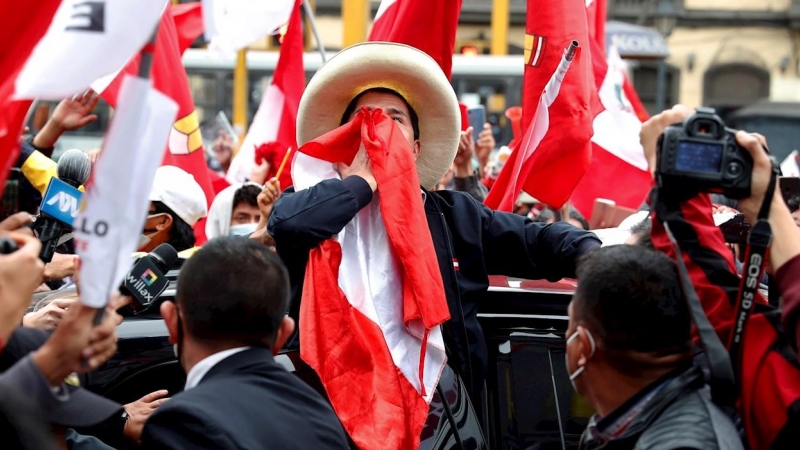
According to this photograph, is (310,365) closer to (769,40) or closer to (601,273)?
(601,273)

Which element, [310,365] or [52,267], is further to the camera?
[52,267]

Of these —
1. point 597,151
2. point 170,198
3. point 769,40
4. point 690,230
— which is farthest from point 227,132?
point 769,40

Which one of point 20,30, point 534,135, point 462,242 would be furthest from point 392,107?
point 20,30

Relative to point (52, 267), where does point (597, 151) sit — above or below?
below

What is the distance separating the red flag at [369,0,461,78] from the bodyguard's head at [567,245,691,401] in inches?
121

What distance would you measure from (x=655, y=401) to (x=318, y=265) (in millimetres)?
1260

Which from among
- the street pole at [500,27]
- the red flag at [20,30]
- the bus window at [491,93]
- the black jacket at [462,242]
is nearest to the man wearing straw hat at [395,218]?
the black jacket at [462,242]

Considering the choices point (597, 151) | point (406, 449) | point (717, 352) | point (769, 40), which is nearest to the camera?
point (717, 352)

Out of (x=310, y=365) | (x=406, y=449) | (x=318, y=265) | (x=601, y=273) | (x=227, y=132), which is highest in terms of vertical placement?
(x=601, y=273)

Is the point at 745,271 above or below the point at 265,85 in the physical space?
above

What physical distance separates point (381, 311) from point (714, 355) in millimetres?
1267

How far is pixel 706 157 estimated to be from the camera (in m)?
2.16

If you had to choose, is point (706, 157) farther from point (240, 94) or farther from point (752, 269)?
point (240, 94)

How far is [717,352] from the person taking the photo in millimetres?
2084
